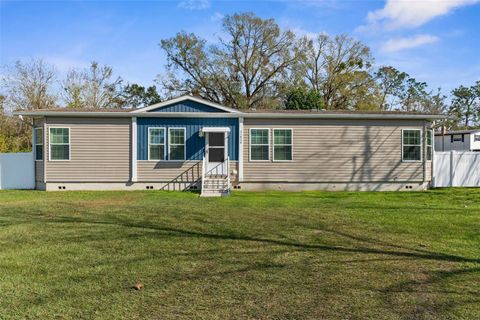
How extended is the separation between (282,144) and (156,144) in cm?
491

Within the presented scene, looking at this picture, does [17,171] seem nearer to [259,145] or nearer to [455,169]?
[259,145]

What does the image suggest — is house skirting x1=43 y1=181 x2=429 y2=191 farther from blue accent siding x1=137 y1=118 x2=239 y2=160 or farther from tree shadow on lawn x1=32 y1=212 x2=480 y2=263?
tree shadow on lawn x1=32 y1=212 x2=480 y2=263

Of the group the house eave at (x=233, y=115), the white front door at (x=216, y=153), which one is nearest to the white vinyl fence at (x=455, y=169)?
the house eave at (x=233, y=115)

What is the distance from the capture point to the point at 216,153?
15.0 metres

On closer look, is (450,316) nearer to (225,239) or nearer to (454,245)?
(454,245)

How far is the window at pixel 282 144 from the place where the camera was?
49.6 feet

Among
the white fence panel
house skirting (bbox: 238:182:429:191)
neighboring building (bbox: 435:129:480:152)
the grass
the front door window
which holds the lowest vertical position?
the grass

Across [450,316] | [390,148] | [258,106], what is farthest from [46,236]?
[258,106]

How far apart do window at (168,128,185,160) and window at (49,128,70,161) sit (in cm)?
389

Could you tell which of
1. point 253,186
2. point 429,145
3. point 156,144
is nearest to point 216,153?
point 253,186

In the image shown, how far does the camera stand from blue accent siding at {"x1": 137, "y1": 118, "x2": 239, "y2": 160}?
14.8 meters

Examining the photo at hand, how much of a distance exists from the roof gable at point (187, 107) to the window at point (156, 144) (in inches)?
31.7

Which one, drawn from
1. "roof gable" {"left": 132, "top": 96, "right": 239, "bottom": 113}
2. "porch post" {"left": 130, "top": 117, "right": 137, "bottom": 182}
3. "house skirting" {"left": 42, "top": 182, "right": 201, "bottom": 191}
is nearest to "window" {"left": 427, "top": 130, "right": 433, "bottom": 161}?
"roof gable" {"left": 132, "top": 96, "right": 239, "bottom": 113}

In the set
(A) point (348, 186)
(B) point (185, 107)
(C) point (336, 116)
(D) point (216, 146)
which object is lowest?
(A) point (348, 186)
